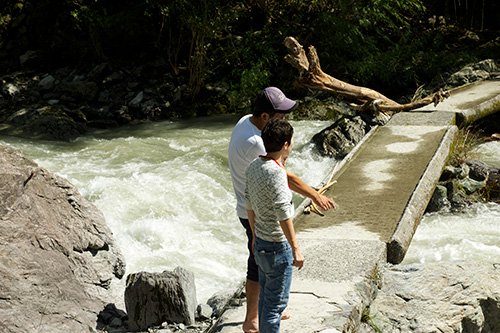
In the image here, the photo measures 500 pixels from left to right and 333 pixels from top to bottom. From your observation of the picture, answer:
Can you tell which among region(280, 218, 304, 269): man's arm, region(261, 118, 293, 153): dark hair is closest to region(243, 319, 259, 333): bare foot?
region(280, 218, 304, 269): man's arm

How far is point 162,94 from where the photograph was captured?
39.2 ft

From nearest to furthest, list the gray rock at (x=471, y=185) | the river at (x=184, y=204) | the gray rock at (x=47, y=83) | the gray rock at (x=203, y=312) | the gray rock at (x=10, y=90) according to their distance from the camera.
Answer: the gray rock at (x=203, y=312), the river at (x=184, y=204), the gray rock at (x=471, y=185), the gray rock at (x=10, y=90), the gray rock at (x=47, y=83)

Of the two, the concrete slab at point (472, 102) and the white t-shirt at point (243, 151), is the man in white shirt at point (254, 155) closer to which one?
the white t-shirt at point (243, 151)

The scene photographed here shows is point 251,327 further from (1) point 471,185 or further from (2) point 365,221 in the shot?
(1) point 471,185

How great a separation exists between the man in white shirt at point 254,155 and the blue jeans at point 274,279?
0.93 ft

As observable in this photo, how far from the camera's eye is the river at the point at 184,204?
5438 mm

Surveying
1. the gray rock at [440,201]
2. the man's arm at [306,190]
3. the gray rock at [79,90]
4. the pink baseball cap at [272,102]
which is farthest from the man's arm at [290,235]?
the gray rock at [79,90]

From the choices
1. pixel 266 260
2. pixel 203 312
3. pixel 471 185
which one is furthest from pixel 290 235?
pixel 471 185

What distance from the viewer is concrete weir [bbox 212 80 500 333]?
3.48 metres

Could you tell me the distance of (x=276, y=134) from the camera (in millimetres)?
2861

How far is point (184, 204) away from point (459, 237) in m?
3.06

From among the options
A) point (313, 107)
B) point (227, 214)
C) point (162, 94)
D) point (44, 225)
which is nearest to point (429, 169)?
point (227, 214)

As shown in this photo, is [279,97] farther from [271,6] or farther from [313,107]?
[271,6]

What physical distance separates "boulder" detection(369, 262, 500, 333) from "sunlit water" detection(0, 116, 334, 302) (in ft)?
5.31
